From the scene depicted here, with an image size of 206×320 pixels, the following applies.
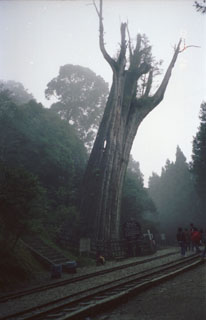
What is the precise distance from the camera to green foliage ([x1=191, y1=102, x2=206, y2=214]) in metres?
32.9

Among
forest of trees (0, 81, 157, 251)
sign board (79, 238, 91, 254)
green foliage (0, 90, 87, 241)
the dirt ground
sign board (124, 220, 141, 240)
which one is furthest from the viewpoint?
green foliage (0, 90, 87, 241)

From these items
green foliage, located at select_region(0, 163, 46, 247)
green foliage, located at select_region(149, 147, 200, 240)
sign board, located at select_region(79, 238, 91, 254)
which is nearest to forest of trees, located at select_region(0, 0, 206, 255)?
green foliage, located at select_region(0, 163, 46, 247)

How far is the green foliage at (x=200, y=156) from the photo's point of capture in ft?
108

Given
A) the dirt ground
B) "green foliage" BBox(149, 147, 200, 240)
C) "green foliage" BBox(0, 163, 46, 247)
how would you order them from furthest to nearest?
"green foliage" BBox(149, 147, 200, 240), "green foliage" BBox(0, 163, 46, 247), the dirt ground

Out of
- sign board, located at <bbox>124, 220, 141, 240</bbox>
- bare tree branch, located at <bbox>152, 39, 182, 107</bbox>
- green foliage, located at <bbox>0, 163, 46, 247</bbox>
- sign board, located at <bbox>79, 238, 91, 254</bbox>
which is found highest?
bare tree branch, located at <bbox>152, 39, 182, 107</bbox>

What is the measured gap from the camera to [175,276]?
685 cm

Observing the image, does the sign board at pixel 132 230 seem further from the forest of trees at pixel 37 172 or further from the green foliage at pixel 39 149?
the green foliage at pixel 39 149

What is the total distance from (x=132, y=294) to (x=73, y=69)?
104 feet

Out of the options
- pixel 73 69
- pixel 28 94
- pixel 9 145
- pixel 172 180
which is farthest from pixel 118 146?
pixel 172 180

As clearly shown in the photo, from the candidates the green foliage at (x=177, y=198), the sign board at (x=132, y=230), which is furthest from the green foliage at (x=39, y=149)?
the green foliage at (x=177, y=198)

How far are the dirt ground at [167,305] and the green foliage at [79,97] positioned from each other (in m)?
27.3

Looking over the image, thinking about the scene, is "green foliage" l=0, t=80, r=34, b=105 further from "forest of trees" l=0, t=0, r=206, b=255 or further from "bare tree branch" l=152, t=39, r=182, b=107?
"bare tree branch" l=152, t=39, r=182, b=107

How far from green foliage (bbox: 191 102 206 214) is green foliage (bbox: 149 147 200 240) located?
599 cm

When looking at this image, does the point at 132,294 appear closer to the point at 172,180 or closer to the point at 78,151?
the point at 78,151
